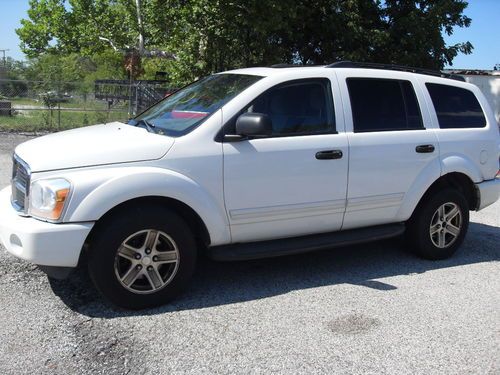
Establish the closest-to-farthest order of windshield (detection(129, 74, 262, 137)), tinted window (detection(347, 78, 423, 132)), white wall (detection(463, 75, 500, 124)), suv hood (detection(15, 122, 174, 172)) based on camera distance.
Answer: suv hood (detection(15, 122, 174, 172))
windshield (detection(129, 74, 262, 137))
tinted window (detection(347, 78, 423, 132))
white wall (detection(463, 75, 500, 124))

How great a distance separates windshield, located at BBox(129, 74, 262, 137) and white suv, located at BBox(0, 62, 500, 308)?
2 cm

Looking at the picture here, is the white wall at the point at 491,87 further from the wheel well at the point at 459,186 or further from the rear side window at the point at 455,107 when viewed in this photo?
the wheel well at the point at 459,186

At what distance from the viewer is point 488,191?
5.79 m

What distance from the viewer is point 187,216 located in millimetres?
4258

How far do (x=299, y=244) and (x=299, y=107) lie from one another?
1.20 meters

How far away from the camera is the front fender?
3707 mm

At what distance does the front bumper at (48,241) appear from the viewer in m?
3.65

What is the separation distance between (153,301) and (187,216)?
706 mm

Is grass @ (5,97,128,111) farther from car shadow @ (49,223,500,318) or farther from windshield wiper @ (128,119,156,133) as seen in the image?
car shadow @ (49,223,500,318)

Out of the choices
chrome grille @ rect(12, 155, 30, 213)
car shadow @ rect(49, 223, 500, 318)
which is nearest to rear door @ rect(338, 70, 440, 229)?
car shadow @ rect(49, 223, 500, 318)

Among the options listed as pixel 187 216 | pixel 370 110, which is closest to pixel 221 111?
Result: pixel 187 216

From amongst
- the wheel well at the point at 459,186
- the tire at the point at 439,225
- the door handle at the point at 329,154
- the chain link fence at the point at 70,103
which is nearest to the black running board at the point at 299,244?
the tire at the point at 439,225

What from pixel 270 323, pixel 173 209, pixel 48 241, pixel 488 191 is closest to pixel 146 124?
pixel 173 209

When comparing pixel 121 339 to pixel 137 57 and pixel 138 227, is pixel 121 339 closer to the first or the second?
pixel 138 227
